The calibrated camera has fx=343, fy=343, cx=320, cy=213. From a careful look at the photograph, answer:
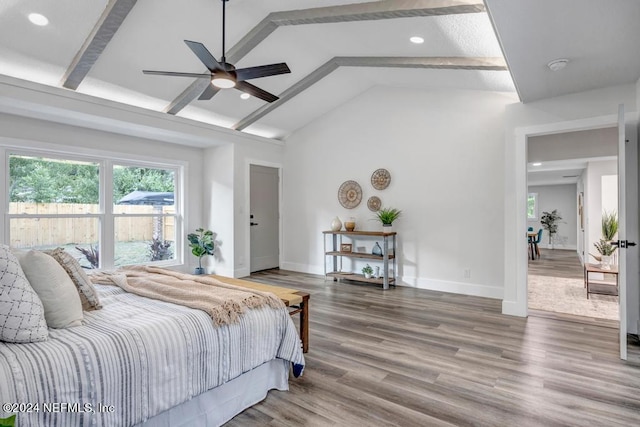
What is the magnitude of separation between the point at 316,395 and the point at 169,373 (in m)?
1.00

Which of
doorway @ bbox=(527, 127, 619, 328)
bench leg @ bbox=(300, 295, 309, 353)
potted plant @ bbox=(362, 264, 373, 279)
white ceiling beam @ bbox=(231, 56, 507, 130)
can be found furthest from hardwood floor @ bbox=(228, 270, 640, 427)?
Answer: white ceiling beam @ bbox=(231, 56, 507, 130)

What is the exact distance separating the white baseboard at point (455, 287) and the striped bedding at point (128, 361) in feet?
11.7

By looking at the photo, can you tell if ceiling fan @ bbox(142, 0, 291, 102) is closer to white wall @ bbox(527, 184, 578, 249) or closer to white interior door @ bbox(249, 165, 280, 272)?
white interior door @ bbox(249, 165, 280, 272)

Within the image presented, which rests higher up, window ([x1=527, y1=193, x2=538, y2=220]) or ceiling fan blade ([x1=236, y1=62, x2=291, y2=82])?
ceiling fan blade ([x1=236, y1=62, x2=291, y2=82])

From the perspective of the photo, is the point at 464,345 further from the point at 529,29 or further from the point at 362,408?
the point at 529,29

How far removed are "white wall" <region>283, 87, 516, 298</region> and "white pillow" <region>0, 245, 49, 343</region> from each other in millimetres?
4713

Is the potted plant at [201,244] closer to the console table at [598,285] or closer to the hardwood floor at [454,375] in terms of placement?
the hardwood floor at [454,375]

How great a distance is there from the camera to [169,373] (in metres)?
1.69

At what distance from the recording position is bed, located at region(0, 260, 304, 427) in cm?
135

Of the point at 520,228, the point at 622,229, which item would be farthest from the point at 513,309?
the point at 622,229

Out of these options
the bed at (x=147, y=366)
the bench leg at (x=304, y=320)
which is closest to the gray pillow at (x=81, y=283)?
the bed at (x=147, y=366)

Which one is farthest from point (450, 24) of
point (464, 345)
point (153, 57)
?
point (153, 57)

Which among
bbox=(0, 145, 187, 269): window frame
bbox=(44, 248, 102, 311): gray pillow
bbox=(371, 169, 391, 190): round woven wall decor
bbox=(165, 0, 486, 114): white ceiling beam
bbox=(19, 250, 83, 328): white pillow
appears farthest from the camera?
bbox=(371, 169, 391, 190): round woven wall decor

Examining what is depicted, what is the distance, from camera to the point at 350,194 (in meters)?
6.02
